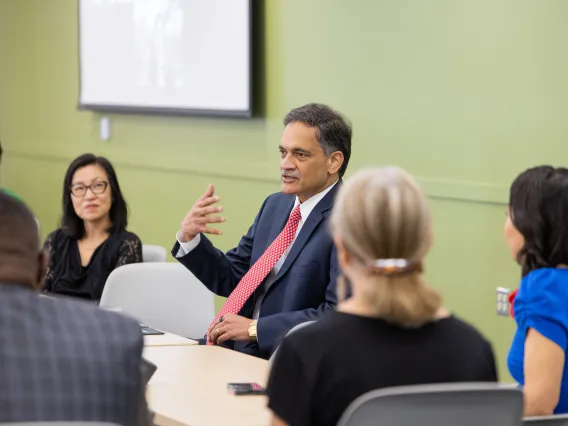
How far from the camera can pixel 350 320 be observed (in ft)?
6.38

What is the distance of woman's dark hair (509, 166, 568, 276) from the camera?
2.65 metres

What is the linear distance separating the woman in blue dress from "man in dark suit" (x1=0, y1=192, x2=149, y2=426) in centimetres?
106

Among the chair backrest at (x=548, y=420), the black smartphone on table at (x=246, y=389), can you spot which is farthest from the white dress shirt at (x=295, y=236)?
the chair backrest at (x=548, y=420)

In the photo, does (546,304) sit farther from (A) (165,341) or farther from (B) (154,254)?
(B) (154,254)

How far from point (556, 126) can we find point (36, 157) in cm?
492

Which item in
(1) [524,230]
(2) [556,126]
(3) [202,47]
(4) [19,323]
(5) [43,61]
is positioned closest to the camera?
(4) [19,323]

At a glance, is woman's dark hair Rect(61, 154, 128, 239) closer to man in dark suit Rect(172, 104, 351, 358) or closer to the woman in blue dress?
man in dark suit Rect(172, 104, 351, 358)

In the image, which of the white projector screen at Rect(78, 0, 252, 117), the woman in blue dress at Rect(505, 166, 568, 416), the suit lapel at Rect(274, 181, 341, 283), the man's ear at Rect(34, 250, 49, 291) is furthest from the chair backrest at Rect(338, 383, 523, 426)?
the white projector screen at Rect(78, 0, 252, 117)

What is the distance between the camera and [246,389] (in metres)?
2.78

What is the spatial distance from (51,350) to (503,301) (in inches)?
115

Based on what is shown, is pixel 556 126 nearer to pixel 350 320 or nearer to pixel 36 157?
pixel 350 320

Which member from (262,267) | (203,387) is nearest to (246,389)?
(203,387)

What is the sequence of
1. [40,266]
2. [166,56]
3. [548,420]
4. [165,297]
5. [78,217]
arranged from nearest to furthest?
[40,266]
[548,420]
[165,297]
[78,217]
[166,56]

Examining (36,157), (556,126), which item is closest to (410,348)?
(556,126)
